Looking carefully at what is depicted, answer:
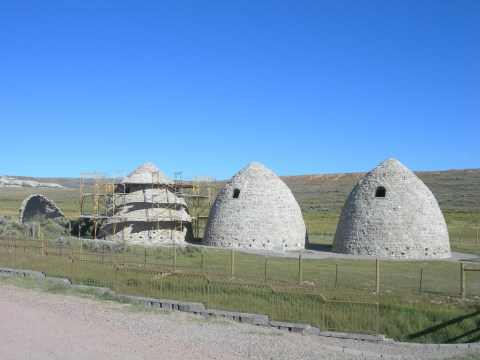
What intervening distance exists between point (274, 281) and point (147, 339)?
26.4 ft

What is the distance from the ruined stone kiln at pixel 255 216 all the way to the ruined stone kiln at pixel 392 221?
3166 mm

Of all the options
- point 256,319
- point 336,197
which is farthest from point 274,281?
point 336,197

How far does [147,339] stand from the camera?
11086 mm

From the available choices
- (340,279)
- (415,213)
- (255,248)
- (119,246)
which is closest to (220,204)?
(255,248)

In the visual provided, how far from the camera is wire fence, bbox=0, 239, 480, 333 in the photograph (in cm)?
1544

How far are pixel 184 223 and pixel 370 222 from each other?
42.9 ft

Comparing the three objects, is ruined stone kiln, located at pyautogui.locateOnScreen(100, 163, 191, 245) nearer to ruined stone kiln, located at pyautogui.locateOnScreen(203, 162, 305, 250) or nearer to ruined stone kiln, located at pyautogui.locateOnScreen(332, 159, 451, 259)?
ruined stone kiln, located at pyautogui.locateOnScreen(203, 162, 305, 250)

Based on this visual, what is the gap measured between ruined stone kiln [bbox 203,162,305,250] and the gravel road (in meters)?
17.8

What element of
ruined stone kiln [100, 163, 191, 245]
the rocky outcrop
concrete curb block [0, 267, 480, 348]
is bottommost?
concrete curb block [0, 267, 480, 348]

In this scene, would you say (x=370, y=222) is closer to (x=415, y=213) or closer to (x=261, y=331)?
(x=415, y=213)

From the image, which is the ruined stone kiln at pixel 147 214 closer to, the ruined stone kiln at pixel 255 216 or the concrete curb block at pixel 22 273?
the ruined stone kiln at pixel 255 216

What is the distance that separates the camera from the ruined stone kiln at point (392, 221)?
2936 cm

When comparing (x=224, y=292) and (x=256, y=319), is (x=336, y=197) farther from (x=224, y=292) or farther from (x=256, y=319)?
(x=256, y=319)

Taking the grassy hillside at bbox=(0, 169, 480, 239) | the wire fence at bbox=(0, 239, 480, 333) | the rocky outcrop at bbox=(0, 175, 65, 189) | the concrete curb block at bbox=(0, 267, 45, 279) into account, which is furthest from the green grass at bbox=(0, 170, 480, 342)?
the rocky outcrop at bbox=(0, 175, 65, 189)
